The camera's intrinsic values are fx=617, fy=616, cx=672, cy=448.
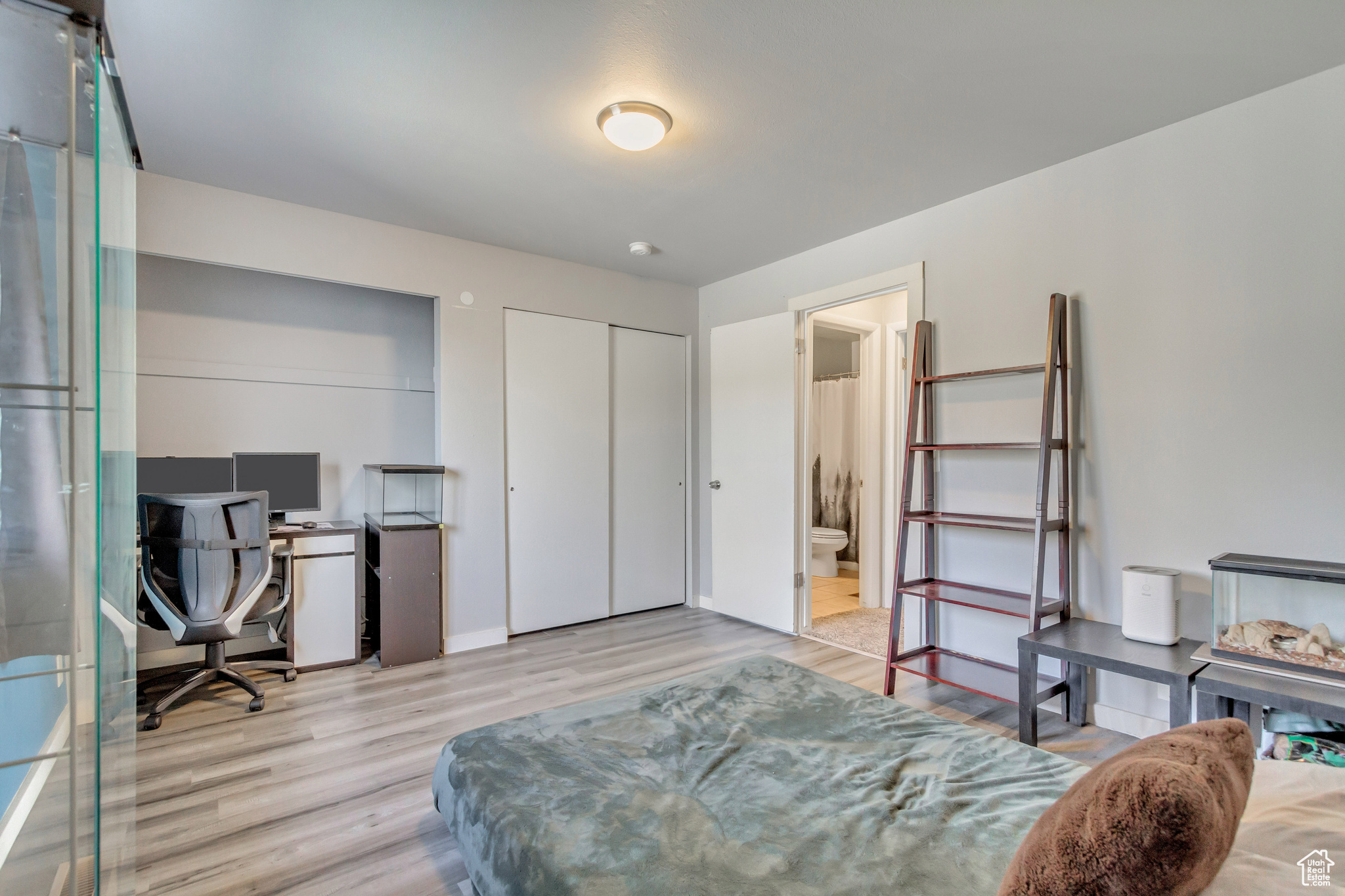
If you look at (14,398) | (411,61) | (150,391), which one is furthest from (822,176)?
(150,391)

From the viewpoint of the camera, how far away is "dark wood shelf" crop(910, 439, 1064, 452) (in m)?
2.76

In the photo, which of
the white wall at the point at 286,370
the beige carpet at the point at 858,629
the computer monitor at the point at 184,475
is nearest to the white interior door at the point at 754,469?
the beige carpet at the point at 858,629

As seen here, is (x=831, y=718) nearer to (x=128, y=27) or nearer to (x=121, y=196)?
(x=121, y=196)

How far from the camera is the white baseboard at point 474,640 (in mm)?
3779

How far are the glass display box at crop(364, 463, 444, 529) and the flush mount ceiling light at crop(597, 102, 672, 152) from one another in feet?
7.17

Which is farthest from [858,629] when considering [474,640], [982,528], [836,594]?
[474,640]

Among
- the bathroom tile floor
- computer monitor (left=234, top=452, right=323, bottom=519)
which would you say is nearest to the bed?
computer monitor (left=234, top=452, right=323, bottom=519)

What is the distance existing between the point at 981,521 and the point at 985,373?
71 centimetres

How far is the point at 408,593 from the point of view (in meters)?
3.57

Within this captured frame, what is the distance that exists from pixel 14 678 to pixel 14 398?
1.21 feet

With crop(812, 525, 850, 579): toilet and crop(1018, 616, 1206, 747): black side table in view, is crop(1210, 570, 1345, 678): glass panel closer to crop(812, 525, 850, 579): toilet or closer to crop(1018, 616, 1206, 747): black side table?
crop(1018, 616, 1206, 747): black side table

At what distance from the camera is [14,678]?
811 millimetres

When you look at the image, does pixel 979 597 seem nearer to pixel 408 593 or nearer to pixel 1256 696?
pixel 1256 696

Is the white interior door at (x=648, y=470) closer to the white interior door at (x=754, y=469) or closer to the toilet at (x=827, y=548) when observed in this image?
the white interior door at (x=754, y=469)
